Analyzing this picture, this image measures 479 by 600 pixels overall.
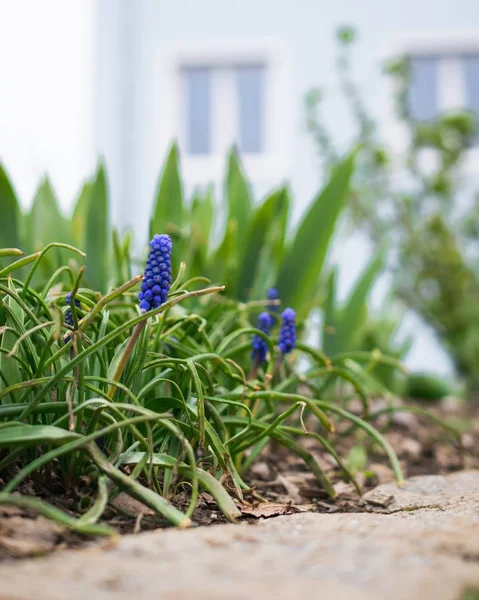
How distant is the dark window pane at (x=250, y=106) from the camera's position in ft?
20.8

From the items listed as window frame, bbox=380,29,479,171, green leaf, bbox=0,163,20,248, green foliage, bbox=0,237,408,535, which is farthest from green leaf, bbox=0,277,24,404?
window frame, bbox=380,29,479,171

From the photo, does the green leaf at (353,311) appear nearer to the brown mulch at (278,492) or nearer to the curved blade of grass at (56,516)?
the brown mulch at (278,492)

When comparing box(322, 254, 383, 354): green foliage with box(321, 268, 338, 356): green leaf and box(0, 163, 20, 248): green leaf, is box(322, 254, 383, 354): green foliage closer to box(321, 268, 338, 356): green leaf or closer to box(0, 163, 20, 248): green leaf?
box(321, 268, 338, 356): green leaf

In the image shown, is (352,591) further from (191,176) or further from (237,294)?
(191,176)

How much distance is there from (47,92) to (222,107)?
2074 mm

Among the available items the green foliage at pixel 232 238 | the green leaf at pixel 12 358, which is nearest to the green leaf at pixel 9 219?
the green foliage at pixel 232 238

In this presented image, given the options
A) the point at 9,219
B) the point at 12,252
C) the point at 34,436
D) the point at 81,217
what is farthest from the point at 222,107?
the point at 34,436

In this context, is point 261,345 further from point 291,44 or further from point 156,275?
point 291,44

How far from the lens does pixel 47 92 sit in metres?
4.65

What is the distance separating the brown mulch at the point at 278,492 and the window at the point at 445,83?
4.57 metres

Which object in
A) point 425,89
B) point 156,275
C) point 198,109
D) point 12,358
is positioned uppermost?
point 425,89

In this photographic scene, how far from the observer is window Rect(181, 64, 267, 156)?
6344 millimetres

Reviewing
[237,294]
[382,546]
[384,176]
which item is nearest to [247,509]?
[382,546]

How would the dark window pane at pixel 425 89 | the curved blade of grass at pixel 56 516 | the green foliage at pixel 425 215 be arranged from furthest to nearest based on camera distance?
the dark window pane at pixel 425 89 → the green foliage at pixel 425 215 → the curved blade of grass at pixel 56 516
